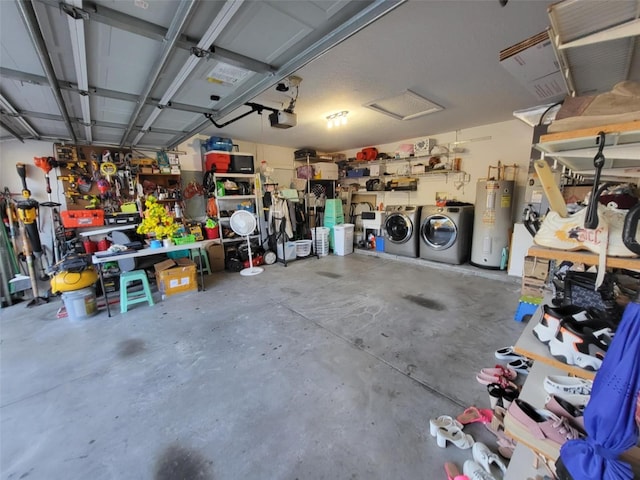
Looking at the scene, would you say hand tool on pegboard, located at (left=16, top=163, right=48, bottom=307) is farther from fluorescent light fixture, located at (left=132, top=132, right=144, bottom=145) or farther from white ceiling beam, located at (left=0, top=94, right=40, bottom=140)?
fluorescent light fixture, located at (left=132, top=132, right=144, bottom=145)

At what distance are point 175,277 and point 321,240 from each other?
3014 millimetres

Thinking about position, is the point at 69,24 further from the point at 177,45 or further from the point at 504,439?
the point at 504,439

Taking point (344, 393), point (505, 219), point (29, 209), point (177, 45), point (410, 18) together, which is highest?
point (410, 18)

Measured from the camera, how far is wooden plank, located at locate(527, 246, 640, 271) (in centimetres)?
62

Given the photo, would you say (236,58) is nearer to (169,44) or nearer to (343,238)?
(169,44)

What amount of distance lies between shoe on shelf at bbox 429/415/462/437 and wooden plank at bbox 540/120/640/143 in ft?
5.00

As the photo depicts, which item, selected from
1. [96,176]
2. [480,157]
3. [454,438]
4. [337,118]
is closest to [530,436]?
[454,438]

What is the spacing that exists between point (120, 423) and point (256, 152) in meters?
5.08

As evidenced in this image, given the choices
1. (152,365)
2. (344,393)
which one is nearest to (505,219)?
(344,393)

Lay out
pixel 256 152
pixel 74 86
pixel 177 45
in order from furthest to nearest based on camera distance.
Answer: pixel 256 152
pixel 74 86
pixel 177 45

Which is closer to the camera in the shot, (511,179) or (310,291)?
(310,291)

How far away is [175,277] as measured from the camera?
140 inches

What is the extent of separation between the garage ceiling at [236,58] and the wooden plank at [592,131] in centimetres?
41

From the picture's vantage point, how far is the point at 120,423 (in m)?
1.59
